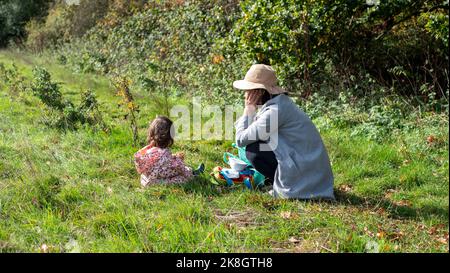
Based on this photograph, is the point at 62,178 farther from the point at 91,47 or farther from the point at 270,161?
the point at 91,47

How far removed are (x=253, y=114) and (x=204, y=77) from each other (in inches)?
204

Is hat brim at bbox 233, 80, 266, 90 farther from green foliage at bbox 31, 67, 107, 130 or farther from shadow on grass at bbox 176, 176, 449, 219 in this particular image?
green foliage at bbox 31, 67, 107, 130

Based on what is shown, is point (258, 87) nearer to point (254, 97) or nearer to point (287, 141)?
point (254, 97)

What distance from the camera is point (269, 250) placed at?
387cm

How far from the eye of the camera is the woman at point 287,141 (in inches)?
189

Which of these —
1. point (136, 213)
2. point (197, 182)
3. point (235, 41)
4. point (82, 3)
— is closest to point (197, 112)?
point (235, 41)

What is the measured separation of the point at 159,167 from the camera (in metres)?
5.22

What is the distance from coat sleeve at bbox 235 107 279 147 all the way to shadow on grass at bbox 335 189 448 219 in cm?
95

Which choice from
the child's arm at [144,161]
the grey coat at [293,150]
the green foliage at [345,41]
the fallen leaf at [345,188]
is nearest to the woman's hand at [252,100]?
the grey coat at [293,150]

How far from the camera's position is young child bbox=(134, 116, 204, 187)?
17.2 ft

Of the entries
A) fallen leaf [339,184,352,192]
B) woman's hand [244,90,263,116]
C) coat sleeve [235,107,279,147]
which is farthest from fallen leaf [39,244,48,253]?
fallen leaf [339,184,352,192]

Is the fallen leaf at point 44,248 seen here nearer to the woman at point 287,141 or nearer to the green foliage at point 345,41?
the woman at point 287,141

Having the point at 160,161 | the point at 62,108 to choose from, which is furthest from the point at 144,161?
the point at 62,108

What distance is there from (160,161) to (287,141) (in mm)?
1341
